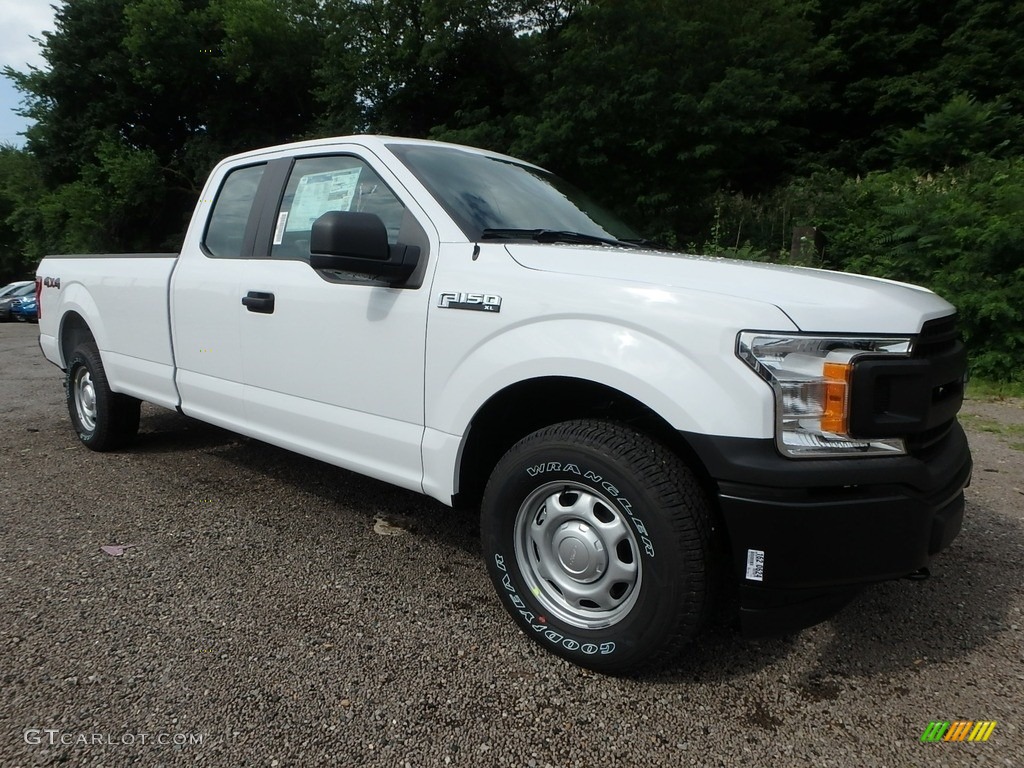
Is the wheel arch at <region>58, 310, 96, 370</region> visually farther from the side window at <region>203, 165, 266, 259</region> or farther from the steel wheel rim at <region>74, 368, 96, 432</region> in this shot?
the side window at <region>203, 165, 266, 259</region>

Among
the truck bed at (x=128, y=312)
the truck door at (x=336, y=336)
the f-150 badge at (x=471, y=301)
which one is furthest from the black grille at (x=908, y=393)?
the truck bed at (x=128, y=312)

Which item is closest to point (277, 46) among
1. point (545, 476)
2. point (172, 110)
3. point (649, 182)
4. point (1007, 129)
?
point (172, 110)

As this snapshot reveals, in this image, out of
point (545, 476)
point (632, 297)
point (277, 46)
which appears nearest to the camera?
point (632, 297)

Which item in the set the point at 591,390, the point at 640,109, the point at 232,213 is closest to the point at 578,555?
the point at 591,390

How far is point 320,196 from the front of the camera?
3.42 meters

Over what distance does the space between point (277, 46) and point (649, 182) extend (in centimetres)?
1298

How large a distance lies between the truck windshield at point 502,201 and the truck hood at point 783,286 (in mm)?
397

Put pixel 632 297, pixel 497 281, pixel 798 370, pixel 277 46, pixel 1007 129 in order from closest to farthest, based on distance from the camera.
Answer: pixel 798 370 < pixel 632 297 < pixel 497 281 < pixel 1007 129 < pixel 277 46

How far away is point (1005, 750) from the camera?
2.05m

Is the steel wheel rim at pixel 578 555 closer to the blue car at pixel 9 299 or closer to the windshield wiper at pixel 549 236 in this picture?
the windshield wiper at pixel 549 236

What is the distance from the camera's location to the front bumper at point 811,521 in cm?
198

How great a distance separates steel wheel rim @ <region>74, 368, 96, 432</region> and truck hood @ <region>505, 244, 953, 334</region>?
3.90 meters

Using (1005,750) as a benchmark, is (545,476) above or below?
above

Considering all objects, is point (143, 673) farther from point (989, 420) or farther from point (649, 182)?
point (649, 182)
